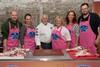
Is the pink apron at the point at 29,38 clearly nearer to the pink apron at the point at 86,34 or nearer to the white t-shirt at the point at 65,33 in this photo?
the white t-shirt at the point at 65,33

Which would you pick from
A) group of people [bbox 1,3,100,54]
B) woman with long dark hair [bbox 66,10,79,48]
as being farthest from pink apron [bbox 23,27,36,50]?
woman with long dark hair [bbox 66,10,79,48]

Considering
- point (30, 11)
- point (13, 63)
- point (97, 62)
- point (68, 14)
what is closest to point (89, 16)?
point (68, 14)

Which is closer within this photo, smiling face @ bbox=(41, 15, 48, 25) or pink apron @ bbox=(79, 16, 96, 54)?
pink apron @ bbox=(79, 16, 96, 54)

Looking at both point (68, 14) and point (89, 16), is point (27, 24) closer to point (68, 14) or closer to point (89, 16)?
point (68, 14)

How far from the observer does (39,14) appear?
11.6ft

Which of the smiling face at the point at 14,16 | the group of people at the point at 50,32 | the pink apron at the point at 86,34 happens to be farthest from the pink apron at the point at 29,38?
the pink apron at the point at 86,34

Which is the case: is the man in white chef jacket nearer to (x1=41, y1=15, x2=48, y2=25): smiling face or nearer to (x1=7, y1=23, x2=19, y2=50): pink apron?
(x1=41, y1=15, x2=48, y2=25): smiling face

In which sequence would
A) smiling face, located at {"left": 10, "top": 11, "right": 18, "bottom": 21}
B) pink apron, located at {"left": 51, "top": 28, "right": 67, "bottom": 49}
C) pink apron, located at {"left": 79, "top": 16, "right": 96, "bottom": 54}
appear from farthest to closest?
1. smiling face, located at {"left": 10, "top": 11, "right": 18, "bottom": 21}
2. pink apron, located at {"left": 51, "top": 28, "right": 67, "bottom": 49}
3. pink apron, located at {"left": 79, "top": 16, "right": 96, "bottom": 54}

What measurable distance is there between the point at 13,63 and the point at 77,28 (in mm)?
1587

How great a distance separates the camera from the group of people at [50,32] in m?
2.98

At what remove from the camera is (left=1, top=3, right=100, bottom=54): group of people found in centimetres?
298

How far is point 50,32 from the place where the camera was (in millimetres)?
3264

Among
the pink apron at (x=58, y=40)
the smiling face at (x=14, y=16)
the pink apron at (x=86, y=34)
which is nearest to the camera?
the pink apron at (x=86, y=34)

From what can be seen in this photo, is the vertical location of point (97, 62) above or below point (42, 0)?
below
